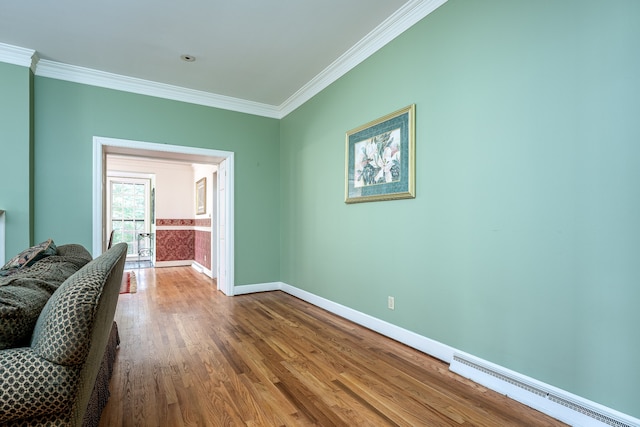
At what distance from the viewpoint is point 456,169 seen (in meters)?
2.34

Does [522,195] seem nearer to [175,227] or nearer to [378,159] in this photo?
[378,159]

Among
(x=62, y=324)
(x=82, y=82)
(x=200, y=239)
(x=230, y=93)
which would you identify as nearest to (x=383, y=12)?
(x=230, y=93)

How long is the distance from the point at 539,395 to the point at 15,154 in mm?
4948

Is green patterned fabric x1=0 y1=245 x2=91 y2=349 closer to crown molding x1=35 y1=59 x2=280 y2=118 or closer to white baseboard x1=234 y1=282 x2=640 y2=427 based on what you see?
white baseboard x1=234 y1=282 x2=640 y2=427

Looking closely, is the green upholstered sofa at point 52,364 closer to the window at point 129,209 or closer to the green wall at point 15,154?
the green wall at point 15,154

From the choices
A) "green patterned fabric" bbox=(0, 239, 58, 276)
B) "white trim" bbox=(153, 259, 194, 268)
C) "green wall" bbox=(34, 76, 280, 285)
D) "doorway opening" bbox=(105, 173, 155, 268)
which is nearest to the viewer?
"green patterned fabric" bbox=(0, 239, 58, 276)

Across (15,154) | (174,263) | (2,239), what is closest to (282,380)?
(2,239)

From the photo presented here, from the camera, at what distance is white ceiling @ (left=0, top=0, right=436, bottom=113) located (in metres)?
2.66

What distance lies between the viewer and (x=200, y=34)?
304 centimetres

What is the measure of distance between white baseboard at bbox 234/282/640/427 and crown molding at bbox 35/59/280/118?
3.54m

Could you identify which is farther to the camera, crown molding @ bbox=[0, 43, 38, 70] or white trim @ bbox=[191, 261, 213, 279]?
white trim @ bbox=[191, 261, 213, 279]

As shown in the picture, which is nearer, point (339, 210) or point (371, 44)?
point (371, 44)

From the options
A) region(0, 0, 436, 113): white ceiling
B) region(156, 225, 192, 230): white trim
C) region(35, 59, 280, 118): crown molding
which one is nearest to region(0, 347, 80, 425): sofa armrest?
region(0, 0, 436, 113): white ceiling

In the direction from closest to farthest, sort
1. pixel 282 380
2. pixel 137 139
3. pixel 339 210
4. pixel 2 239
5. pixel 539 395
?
pixel 539 395, pixel 282 380, pixel 2 239, pixel 339 210, pixel 137 139
